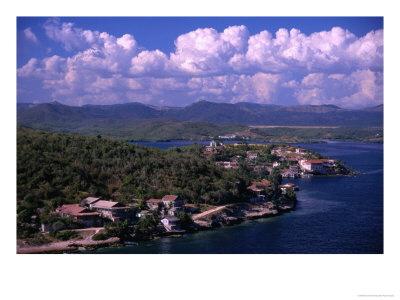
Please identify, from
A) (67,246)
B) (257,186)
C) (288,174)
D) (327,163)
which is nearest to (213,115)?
(327,163)

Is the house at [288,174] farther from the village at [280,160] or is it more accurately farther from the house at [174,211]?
the house at [174,211]

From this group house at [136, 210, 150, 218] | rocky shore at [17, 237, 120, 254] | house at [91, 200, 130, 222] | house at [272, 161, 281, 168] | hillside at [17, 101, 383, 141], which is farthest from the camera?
hillside at [17, 101, 383, 141]

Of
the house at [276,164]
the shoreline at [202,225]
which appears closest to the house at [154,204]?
the shoreline at [202,225]

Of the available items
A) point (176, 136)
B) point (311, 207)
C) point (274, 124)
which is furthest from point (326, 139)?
point (311, 207)

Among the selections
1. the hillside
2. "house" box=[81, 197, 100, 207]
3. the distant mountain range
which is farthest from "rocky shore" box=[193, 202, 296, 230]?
the distant mountain range

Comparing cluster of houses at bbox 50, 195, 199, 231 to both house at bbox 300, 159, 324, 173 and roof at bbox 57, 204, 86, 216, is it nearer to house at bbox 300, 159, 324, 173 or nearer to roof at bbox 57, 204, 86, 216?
roof at bbox 57, 204, 86, 216

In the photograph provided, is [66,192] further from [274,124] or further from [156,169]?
[274,124]
